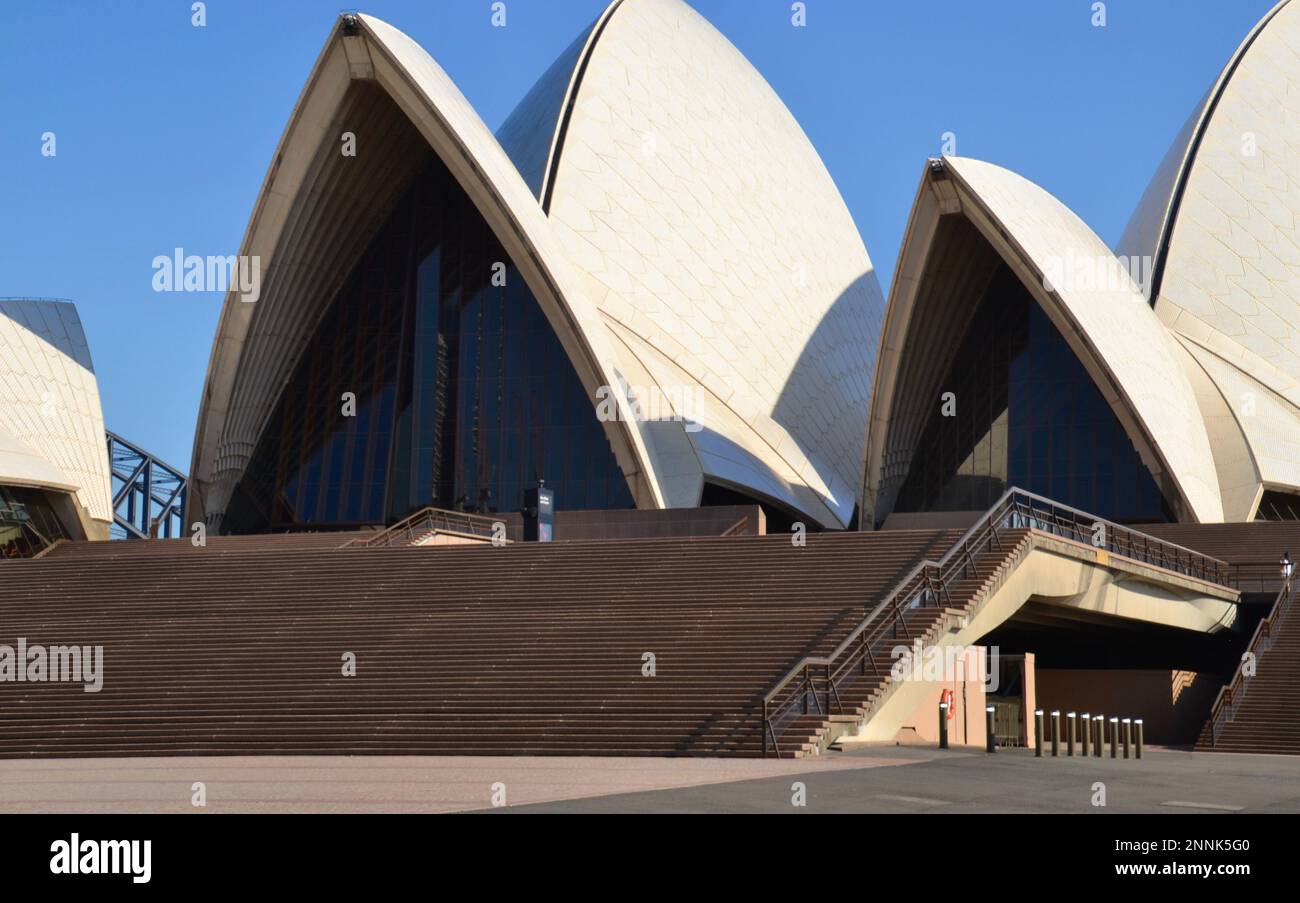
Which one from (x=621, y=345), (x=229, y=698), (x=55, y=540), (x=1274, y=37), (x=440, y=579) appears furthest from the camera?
(x=1274, y=37)

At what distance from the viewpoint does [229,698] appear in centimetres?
1764

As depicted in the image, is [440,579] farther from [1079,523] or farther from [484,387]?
[484,387]

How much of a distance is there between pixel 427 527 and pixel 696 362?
34.5ft

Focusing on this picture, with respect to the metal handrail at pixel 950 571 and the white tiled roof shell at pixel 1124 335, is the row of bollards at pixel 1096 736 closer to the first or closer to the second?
the metal handrail at pixel 950 571

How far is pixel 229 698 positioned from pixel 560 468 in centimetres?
1818

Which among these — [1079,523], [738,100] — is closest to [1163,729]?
[1079,523]

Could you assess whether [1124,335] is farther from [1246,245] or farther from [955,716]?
[955,716]
